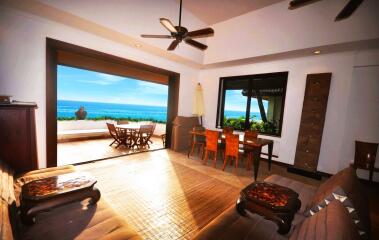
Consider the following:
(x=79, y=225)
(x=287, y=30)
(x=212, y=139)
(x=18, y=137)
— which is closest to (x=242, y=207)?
(x=79, y=225)

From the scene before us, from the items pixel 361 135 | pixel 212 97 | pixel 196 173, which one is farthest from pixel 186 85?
pixel 361 135

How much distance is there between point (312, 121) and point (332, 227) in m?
3.64

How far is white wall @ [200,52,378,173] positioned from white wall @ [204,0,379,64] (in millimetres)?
659

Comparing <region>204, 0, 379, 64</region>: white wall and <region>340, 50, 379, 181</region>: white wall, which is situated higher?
<region>204, 0, 379, 64</region>: white wall

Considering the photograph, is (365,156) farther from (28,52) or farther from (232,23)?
(28,52)

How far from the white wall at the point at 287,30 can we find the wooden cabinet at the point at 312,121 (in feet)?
2.83

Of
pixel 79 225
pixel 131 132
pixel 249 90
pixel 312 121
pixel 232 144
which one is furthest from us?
pixel 131 132

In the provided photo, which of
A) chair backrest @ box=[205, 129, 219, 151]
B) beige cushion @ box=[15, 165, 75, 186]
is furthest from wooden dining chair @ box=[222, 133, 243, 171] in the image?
beige cushion @ box=[15, 165, 75, 186]

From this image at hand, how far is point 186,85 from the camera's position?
18.8 ft

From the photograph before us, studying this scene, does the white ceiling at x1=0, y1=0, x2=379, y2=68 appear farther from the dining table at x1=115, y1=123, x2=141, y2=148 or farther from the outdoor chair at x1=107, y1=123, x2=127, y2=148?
the outdoor chair at x1=107, y1=123, x2=127, y2=148

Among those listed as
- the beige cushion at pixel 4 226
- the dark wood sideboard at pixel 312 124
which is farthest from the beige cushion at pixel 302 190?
the beige cushion at pixel 4 226

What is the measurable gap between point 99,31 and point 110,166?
2.89 meters

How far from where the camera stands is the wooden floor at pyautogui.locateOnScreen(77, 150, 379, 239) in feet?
6.45

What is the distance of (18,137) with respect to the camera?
2.09 metres
